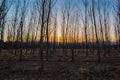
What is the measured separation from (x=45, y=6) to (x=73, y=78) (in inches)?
200

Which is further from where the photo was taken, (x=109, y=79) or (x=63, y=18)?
(x=63, y=18)

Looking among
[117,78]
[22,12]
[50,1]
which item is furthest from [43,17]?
[22,12]

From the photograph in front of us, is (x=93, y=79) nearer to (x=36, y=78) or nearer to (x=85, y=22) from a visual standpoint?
Answer: (x=36, y=78)

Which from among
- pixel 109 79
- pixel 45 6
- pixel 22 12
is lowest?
pixel 109 79

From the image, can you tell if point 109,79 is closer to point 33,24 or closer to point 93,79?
point 93,79

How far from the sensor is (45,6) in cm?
1045

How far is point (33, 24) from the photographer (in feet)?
86.4

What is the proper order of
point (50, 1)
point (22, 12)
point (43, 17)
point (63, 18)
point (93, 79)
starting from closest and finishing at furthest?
point (93, 79)
point (43, 17)
point (50, 1)
point (22, 12)
point (63, 18)

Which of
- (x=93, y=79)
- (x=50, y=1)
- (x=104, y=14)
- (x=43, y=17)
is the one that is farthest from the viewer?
(x=104, y=14)

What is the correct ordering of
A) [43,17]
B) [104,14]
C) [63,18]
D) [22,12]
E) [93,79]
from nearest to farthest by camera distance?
[93,79] → [43,17] → [22,12] → [104,14] → [63,18]

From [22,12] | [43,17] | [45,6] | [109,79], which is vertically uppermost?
[22,12]

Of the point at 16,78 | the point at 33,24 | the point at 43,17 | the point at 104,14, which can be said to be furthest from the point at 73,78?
the point at 33,24

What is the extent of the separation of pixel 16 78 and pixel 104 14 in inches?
728

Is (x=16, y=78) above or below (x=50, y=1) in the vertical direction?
below
